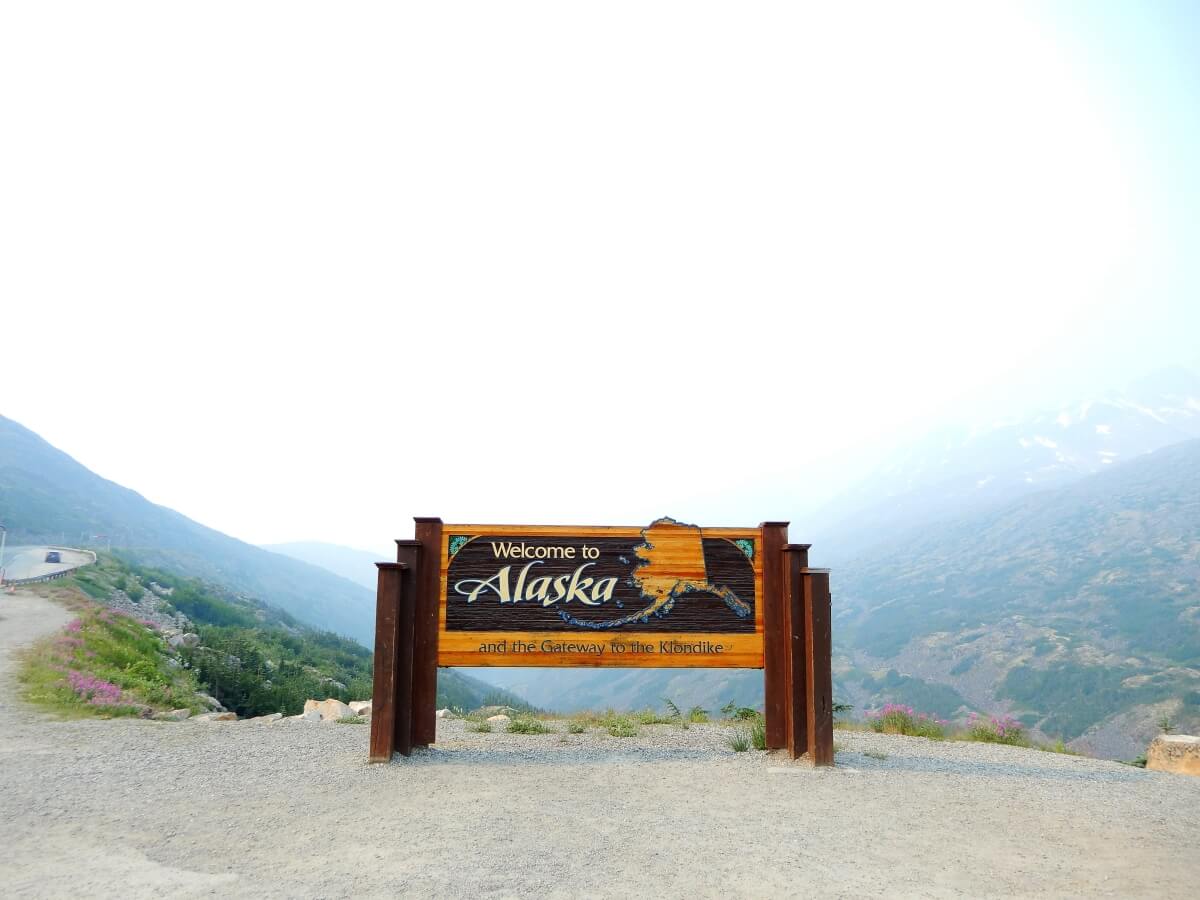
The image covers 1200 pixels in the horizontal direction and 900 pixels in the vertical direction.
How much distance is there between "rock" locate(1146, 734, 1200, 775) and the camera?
9.71m

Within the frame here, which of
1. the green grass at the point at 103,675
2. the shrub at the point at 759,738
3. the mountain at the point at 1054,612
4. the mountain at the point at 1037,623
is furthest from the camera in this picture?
the mountain at the point at 1037,623

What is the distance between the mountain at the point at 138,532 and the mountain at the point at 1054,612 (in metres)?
68.8

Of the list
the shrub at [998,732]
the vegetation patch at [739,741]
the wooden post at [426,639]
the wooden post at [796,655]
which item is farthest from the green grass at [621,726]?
the shrub at [998,732]

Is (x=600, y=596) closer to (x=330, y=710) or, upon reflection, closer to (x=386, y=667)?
(x=386, y=667)

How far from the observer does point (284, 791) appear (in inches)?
289

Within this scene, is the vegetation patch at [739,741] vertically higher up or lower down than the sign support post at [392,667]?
lower down

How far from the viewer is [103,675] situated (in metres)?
13.6

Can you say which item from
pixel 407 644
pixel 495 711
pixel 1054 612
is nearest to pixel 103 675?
pixel 495 711

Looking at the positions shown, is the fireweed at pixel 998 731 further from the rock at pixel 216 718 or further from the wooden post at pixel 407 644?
the rock at pixel 216 718

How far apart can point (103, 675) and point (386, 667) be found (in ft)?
27.6

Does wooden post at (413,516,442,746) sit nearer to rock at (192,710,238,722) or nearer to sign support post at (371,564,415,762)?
sign support post at (371,564,415,762)

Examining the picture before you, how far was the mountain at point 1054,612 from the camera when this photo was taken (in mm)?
67562

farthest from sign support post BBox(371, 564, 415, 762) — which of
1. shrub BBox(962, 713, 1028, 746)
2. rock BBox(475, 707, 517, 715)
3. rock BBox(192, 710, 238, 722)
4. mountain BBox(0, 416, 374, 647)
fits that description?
mountain BBox(0, 416, 374, 647)

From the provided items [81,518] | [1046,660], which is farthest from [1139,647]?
[81,518]
